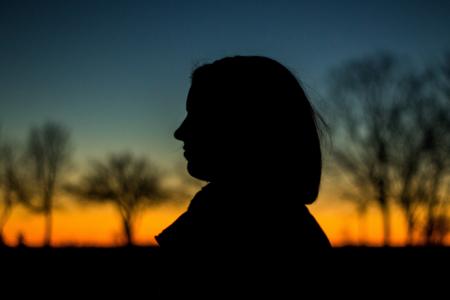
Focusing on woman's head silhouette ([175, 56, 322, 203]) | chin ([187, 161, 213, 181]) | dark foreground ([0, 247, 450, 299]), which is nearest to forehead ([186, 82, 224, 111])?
woman's head silhouette ([175, 56, 322, 203])

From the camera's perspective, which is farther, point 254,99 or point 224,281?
point 254,99

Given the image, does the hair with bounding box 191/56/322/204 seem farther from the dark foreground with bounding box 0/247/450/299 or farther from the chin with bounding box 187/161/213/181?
the dark foreground with bounding box 0/247/450/299

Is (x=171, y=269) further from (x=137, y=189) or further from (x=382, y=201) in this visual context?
(x=137, y=189)

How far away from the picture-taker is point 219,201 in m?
1.61

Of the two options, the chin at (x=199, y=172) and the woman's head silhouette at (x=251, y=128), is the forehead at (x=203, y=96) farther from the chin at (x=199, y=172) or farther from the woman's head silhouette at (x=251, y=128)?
the chin at (x=199, y=172)

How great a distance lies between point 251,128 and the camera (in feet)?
5.70

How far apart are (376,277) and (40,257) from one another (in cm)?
739

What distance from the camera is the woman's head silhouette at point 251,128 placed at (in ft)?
5.59

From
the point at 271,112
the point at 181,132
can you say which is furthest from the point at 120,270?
the point at 271,112

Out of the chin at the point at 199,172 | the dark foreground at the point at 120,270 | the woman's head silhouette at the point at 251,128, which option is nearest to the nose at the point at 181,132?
the woman's head silhouette at the point at 251,128

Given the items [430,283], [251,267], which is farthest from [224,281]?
[430,283]

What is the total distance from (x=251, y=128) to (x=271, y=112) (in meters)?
0.11

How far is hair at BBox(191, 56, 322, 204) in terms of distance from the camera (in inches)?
68.7

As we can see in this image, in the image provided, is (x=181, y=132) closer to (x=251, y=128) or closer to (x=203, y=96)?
(x=203, y=96)
